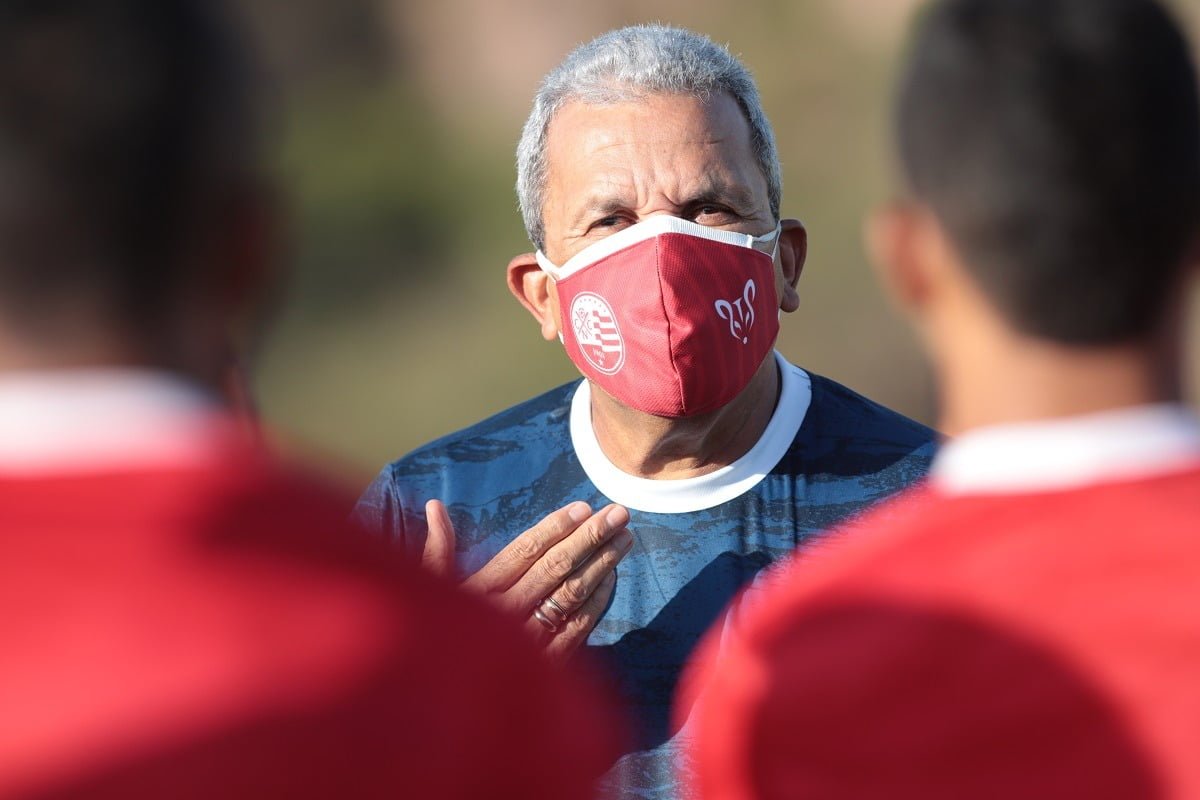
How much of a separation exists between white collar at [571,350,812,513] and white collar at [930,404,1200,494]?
6.45 ft

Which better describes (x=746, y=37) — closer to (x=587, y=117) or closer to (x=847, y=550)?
(x=587, y=117)

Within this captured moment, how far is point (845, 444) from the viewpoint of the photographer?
3785 millimetres

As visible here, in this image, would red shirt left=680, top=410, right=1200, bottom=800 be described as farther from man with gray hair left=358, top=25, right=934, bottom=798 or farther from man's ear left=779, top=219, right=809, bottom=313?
man's ear left=779, top=219, right=809, bottom=313

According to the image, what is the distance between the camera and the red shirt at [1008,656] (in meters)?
1.56

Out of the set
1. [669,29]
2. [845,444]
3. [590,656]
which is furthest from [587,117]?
[590,656]

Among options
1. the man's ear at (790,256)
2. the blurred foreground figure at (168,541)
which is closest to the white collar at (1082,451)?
the blurred foreground figure at (168,541)

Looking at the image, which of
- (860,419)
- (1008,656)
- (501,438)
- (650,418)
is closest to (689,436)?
(650,418)

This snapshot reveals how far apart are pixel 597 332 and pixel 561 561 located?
2.26 feet

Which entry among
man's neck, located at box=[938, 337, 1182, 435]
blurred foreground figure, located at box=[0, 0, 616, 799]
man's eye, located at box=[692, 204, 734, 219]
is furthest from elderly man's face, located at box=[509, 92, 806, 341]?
blurred foreground figure, located at box=[0, 0, 616, 799]

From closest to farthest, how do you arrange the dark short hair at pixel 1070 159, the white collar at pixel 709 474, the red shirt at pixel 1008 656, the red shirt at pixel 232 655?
the red shirt at pixel 232 655 < the red shirt at pixel 1008 656 < the dark short hair at pixel 1070 159 < the white collar at pixel 709 474

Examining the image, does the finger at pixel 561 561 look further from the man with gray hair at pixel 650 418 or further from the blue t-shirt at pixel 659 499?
the blue t-shirt at pixel 659 499

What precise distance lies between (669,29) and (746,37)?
518 inches

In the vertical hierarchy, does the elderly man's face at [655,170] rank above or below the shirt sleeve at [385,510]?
above

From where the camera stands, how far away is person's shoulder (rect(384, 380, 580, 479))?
13.1 ft
